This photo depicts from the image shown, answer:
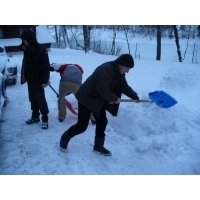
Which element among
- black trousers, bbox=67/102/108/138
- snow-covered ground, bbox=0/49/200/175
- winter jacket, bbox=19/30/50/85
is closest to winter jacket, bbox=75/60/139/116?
black trousers, bbox=67/102/108/138

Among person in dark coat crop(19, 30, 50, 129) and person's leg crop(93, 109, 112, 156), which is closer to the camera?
person's leg crop(93, 109, 112, 156)

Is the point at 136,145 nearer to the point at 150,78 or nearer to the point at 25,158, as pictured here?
the point at 25,158

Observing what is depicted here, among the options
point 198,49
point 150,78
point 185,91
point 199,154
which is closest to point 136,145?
point 199,154

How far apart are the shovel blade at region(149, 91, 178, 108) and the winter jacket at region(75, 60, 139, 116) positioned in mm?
1286

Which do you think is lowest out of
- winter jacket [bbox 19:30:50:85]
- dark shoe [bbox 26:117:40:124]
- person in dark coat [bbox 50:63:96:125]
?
dark shoe [bbox 26:117:40:124]

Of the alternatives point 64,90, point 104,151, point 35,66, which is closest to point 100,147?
point 104,151

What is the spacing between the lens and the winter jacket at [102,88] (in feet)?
9.12

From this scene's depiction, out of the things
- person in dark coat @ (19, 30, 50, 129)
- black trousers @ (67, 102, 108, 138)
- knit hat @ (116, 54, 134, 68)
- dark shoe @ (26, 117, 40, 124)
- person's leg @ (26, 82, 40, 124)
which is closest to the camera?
knit hat @ (116, 54, 134, 68)

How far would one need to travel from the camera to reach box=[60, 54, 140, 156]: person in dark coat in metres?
2.77

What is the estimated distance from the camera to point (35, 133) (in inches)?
158

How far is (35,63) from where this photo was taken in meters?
3.67

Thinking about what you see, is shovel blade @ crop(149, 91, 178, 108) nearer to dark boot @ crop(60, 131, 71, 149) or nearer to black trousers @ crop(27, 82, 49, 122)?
dark boot @ crop(60, 131, 71, 149)

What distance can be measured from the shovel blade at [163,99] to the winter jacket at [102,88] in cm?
129

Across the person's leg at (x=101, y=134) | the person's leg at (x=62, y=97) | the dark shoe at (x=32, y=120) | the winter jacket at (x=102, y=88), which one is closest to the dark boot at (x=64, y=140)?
the person's leg at (x=101, y=134)
